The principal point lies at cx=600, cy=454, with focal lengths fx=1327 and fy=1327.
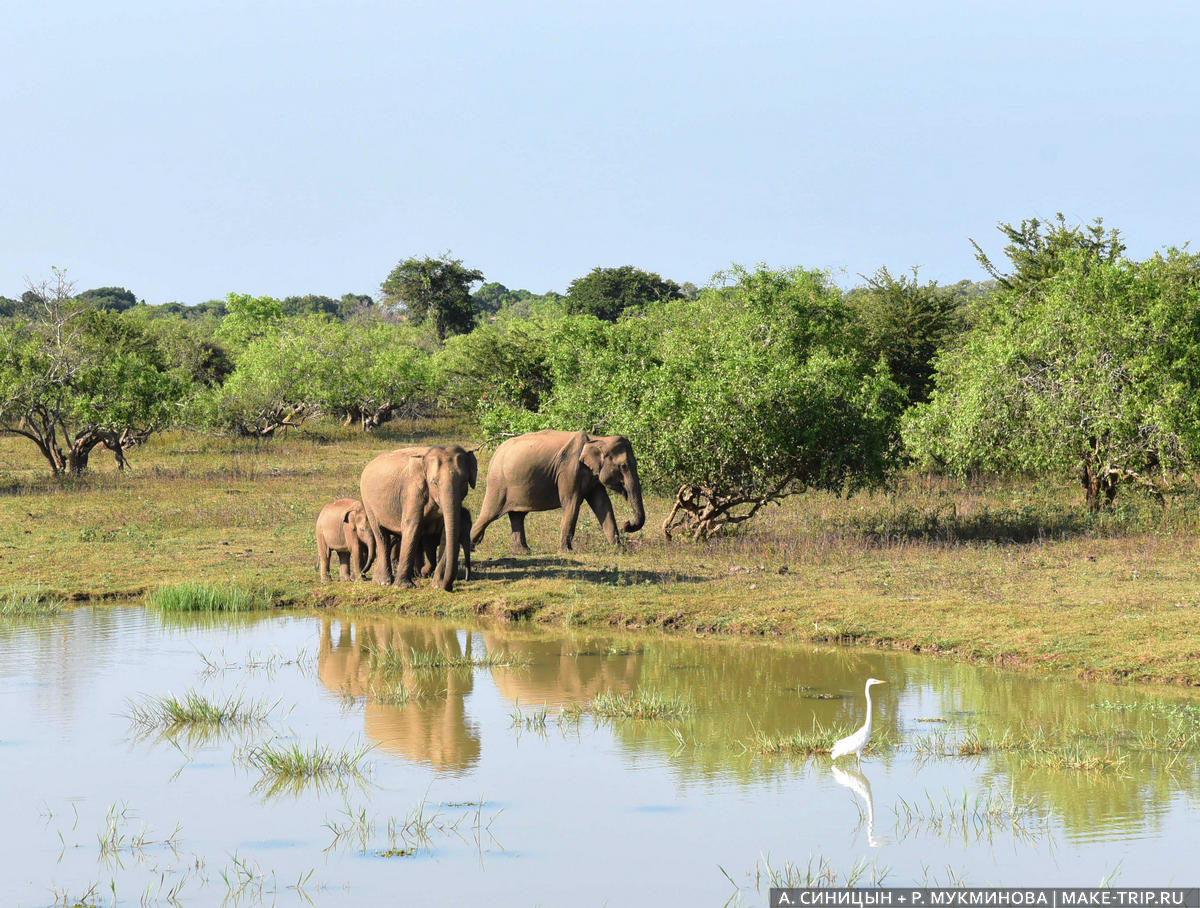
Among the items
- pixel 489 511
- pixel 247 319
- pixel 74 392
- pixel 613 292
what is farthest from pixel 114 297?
pixel 489 511

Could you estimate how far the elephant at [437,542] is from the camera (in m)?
17.7

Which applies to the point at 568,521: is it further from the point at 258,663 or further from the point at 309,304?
the point at 309,304

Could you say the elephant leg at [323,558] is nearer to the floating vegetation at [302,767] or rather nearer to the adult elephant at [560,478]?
the adult elephant at [560,478]

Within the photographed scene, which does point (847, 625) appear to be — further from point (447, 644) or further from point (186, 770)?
point (186, 770)

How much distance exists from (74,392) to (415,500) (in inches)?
786

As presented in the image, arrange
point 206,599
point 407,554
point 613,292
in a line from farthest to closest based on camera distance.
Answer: point 613,292 → point 407,554 → point 206,599

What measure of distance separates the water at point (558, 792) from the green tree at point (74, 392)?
20704 mm

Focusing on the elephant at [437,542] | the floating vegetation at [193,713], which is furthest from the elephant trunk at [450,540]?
the floating vegetation at [193,713]

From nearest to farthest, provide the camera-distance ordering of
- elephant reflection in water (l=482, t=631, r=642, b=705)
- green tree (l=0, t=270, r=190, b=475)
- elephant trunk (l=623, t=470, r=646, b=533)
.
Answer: elephant reflection in water (l=482, t=631, r=642, b=705) → elephant trunk (l=623, t=470, r=646, b=533) → green tree (l=0, t=270, r=190, b=475)

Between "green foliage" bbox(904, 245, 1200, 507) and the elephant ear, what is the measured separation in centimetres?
651

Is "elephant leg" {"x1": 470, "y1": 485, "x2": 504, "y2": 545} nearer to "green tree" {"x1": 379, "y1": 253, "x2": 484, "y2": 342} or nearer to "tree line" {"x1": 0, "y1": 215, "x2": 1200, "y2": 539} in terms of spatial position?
"tree line" {"x1": 0, "y1": 215, "x2": 1200, "y2": 539}

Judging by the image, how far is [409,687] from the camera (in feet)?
41.6

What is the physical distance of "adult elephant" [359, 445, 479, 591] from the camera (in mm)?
16984

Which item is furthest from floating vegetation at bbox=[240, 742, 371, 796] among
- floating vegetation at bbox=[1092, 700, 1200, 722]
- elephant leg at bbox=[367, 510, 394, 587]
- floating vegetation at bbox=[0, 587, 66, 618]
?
floating vegetation at bbox=[0, 587, 66, 618]
